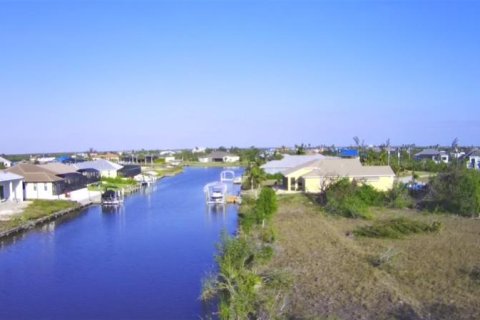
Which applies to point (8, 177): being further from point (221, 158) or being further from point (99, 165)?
point (221, 158)

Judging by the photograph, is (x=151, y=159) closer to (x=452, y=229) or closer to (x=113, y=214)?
(x=113, y=214)

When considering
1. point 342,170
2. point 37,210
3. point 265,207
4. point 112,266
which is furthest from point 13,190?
point 342,170

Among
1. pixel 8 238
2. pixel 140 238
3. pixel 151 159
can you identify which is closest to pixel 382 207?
pixel 140 238

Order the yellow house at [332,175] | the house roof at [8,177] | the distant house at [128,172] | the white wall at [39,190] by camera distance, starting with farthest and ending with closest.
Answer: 1. the distant house at [128,172]
2. the white wall at [39,190]
3. the yellow house at [332,175]
4. the house roof at [8,177]

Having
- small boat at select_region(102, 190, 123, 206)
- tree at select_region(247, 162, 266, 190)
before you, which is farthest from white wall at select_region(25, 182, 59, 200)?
tree at select_region(247, 162, 266, 190)

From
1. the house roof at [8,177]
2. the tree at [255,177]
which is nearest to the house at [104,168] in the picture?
the house roof at [8,177]

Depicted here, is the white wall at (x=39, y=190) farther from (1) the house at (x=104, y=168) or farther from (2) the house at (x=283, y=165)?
(2) the house at (x=283, y=165)

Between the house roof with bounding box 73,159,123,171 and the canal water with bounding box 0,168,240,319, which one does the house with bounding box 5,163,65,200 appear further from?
the house roof with bounding box 73,159,123,171
